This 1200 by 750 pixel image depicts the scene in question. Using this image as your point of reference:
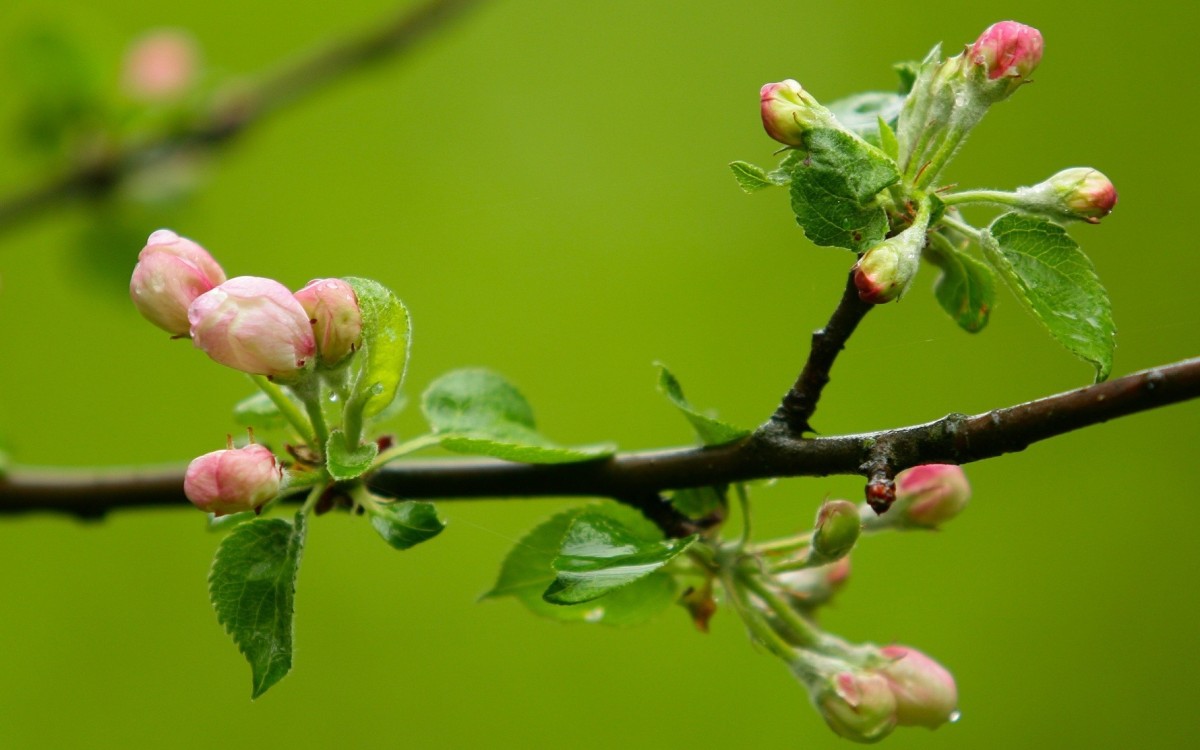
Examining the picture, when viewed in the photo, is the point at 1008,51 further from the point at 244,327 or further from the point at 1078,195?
the point at 244,327

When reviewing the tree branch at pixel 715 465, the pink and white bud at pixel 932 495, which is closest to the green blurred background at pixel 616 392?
the tree branch at pixel 715 465

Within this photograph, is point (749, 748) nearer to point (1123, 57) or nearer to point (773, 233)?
point (773, 233)

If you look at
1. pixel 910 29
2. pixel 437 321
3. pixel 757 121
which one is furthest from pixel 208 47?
pixel 910 29

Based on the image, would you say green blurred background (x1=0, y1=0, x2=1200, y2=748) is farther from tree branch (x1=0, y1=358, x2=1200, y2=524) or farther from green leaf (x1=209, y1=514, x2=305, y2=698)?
green leaf (x1=209, y1=514, x2=305, y2=698)

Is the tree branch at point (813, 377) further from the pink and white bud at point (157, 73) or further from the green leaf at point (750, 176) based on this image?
the pink and white bud at point (157, 73)

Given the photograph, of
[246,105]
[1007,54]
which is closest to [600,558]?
[1007,54]
